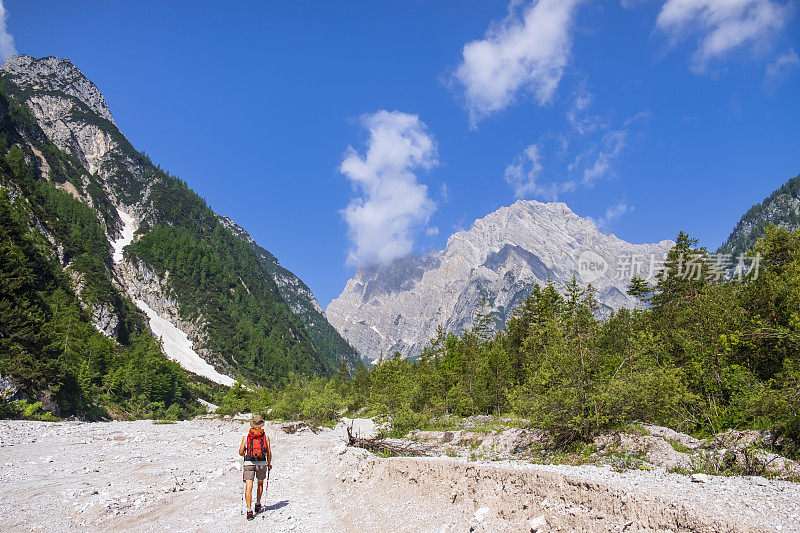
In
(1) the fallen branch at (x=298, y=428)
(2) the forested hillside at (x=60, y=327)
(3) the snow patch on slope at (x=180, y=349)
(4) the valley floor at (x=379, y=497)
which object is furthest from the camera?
(3) the snow patch on slope at (x=180, y=349)

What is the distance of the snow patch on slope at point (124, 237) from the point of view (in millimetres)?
158250

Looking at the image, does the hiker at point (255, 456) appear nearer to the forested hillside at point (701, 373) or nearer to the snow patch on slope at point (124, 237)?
the forested hillside at point (701, 373)

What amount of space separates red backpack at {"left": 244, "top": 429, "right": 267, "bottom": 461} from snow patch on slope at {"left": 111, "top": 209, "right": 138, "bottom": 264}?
578 feet

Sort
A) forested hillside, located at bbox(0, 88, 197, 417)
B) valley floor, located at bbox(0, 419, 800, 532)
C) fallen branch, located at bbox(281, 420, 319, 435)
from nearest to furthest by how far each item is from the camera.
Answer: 1. valley floor, located at bbox(0, 419, 800, 532)
2. fallen branch, located at bbox(281, 420, 319, 435)
3. forested hillside, located at bbox(0, 88, 197, 417)

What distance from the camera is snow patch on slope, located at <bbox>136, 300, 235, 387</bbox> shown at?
119 meters

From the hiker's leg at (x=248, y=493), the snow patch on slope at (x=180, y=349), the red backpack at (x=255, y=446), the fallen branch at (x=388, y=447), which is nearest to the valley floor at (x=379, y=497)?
the hiker's leg at (x=248, y=493)

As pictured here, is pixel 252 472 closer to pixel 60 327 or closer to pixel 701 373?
pixel 701 373

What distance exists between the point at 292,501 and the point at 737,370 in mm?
17400

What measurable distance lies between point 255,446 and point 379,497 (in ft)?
12.4

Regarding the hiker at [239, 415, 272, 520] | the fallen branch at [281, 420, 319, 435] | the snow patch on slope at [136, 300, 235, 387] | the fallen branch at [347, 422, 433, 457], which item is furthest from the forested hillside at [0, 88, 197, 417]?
the hiker at [239, 415, 272, 520]

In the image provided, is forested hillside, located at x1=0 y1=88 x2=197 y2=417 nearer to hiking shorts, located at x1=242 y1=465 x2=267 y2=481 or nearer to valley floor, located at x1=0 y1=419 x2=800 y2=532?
valley floor, located at x1=0 y1=419 x2=800 y2=532

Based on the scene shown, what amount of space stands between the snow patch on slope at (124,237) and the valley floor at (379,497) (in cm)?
16908

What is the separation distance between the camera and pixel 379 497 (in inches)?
440

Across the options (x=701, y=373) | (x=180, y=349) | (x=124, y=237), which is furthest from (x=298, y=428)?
(x=124, y=237)
